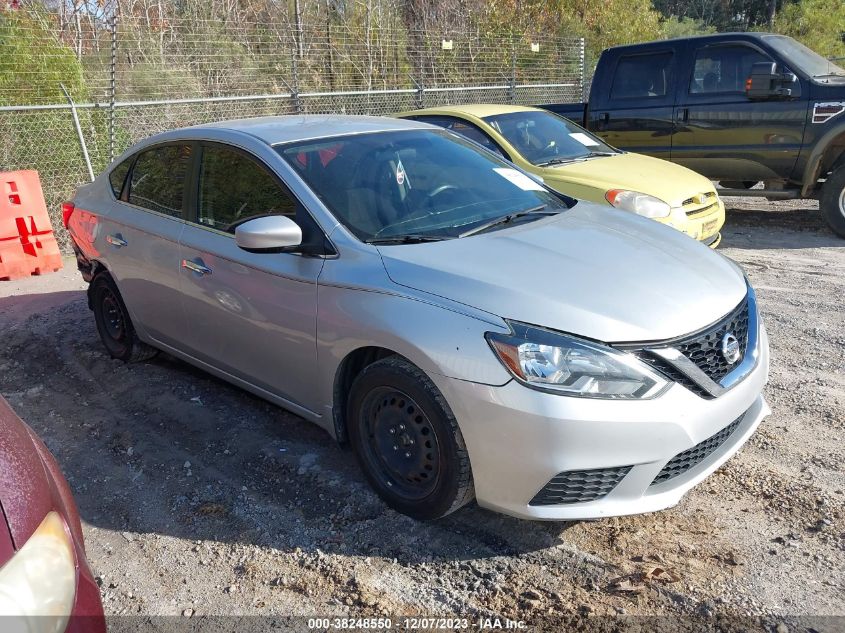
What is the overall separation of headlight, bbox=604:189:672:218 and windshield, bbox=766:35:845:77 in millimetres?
3324

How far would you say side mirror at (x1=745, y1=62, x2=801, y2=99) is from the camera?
8.17 metres

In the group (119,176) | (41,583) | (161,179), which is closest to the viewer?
(41,583)

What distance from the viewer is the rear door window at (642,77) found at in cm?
899

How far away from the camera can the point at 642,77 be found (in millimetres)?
9148

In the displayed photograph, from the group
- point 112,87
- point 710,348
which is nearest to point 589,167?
point 710,348

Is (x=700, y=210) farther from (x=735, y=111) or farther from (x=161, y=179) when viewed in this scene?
(x=161, y=179)

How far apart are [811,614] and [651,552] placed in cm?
61

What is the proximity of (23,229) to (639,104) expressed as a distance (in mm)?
7025

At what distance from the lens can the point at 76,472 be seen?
4000 millimetres

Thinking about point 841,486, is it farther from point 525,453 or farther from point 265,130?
point 265,130

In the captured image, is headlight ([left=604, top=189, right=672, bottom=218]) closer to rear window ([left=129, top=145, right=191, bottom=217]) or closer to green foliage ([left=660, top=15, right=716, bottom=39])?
rear window ([left=129, top=145, right=191, bottom=217])

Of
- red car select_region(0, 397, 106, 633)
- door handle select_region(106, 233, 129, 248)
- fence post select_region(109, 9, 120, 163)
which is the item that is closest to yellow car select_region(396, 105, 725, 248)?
door handle select_region(106, 233, 129, 248)

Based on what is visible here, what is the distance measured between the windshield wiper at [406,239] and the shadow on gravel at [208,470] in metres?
1.18

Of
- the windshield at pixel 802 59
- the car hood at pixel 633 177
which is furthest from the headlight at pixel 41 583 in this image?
the windshield at pixel 802 59
